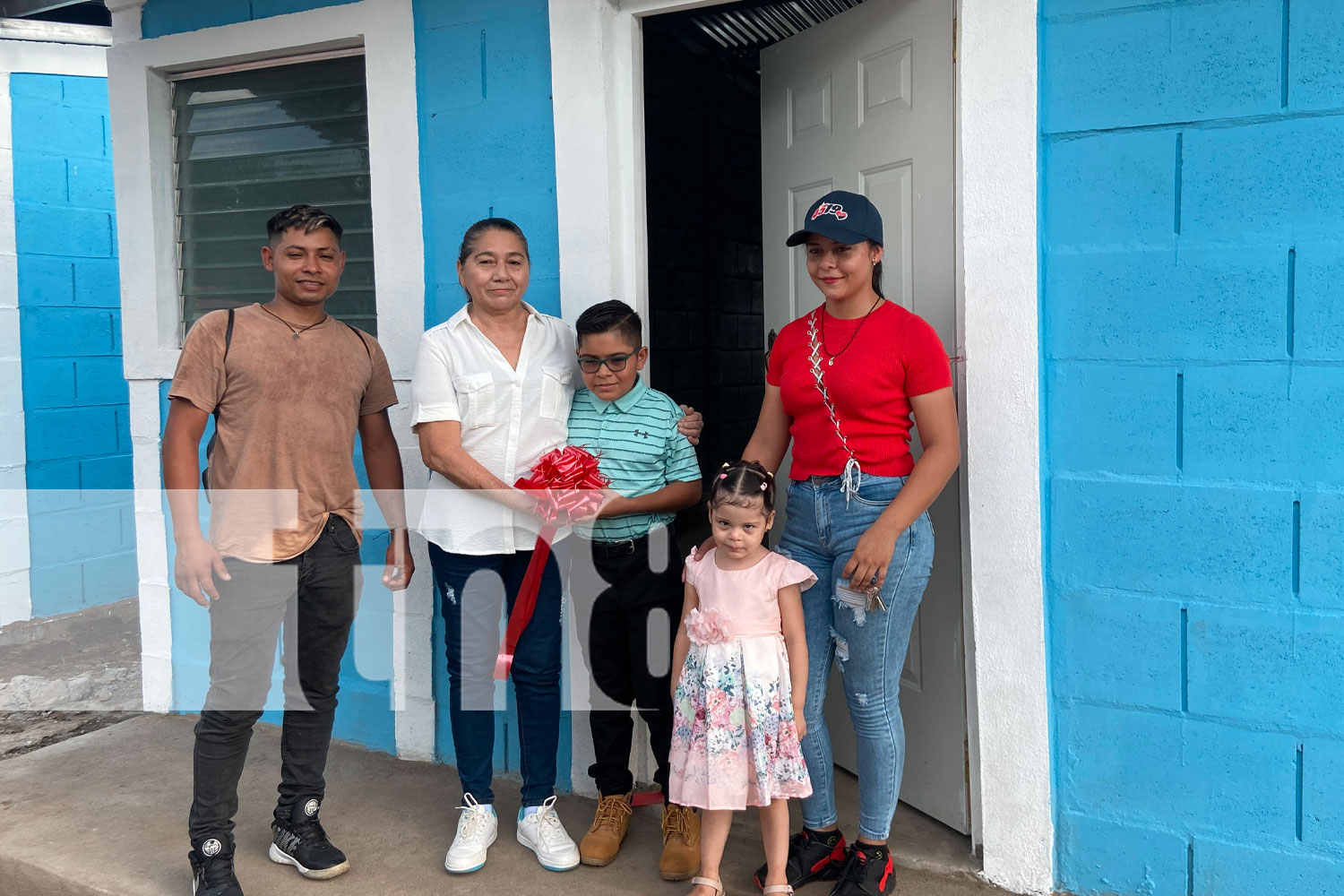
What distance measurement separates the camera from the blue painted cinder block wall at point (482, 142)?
11.3ft

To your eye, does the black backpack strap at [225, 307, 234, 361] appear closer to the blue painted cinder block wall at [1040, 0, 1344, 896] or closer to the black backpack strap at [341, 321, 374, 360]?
the black backpack strap at [341, 321, 374, 360]

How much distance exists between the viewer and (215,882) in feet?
9.12

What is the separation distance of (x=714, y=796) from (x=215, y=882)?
54.7 inches

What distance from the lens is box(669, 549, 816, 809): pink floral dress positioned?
2.56 metres

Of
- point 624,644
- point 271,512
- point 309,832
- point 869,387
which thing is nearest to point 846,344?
point 869,387

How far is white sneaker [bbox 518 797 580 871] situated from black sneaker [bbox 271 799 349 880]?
0.54 metres

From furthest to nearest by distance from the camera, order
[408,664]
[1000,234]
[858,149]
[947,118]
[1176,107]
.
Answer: [408,664] < [858,149] < [947,118] < [1000,234] < [1176,107]

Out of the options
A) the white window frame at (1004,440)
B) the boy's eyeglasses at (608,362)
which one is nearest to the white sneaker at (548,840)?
the white window frame at (1004,440)

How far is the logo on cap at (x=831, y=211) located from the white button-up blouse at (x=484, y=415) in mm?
896

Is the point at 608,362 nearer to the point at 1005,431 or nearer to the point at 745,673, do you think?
the point at 745,673

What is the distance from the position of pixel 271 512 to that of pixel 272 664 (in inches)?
17.3

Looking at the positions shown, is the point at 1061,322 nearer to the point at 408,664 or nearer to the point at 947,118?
the point at 947,118

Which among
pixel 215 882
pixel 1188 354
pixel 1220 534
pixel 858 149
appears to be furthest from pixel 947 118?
pixel 215 882

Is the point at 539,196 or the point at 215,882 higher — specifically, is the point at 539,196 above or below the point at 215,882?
above
